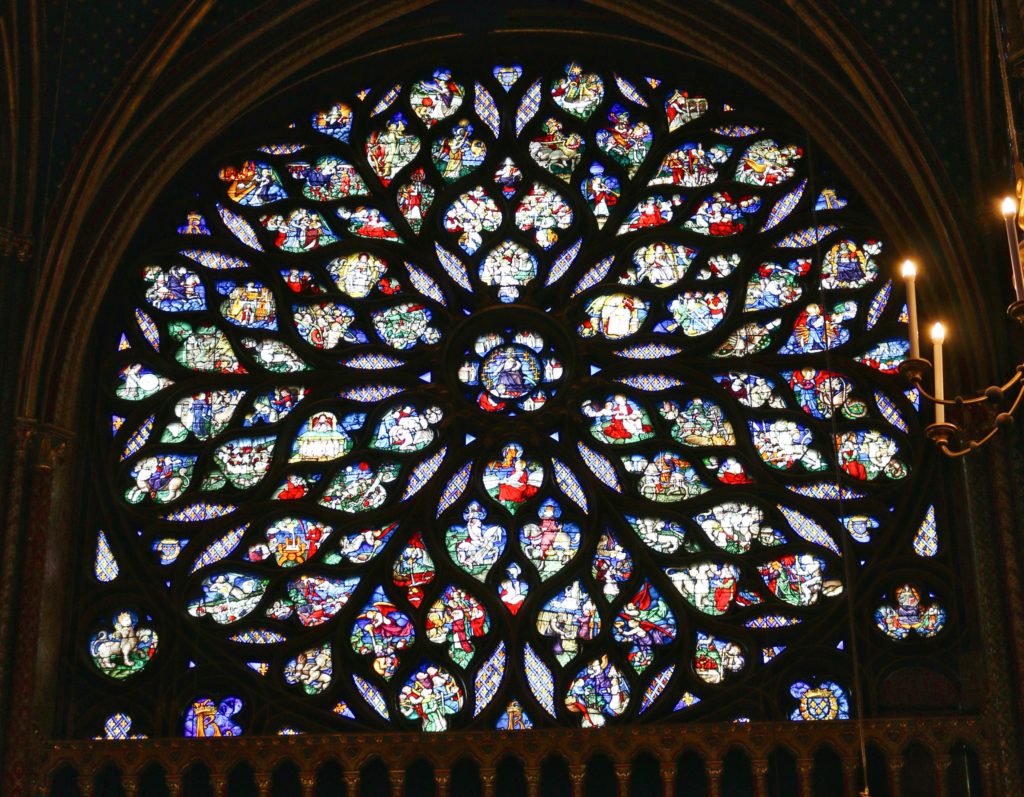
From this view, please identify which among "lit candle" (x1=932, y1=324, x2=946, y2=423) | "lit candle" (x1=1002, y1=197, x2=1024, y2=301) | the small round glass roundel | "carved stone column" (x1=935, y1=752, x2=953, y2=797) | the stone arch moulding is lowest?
"carved stone column" (x1=935, y1=752, x2=953, y2=797)

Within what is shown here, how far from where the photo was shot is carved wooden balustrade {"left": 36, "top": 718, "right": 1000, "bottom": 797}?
42.0 feet

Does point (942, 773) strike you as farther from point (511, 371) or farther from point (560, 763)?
point (511, 371)

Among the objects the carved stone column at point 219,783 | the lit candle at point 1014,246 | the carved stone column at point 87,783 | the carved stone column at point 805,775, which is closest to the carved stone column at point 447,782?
the carved stone column at point 219,783

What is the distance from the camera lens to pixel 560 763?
13.2m

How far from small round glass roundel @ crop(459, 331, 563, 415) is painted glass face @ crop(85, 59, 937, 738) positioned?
25 millimetres

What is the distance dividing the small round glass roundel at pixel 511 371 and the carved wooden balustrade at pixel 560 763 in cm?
269

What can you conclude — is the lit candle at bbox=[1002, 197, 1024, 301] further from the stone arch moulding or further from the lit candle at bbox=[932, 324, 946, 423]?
the stone arch moulding

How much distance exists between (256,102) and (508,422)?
342 cm

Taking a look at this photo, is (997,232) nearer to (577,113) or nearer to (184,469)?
(577,113)

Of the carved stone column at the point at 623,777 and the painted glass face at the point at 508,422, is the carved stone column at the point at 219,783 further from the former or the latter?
the carved stone column at the point at 623,777

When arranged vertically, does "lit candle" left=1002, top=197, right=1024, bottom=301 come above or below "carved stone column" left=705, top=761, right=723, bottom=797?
above

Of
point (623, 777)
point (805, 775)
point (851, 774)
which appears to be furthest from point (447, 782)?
point (851, 774)

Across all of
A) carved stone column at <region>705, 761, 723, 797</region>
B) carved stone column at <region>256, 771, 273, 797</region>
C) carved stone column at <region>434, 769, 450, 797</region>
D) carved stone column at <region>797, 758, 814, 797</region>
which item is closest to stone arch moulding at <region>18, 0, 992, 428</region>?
carved stone column at <region>256, 771, 273, 797</region>

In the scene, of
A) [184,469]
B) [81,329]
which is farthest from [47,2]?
[184,469]
